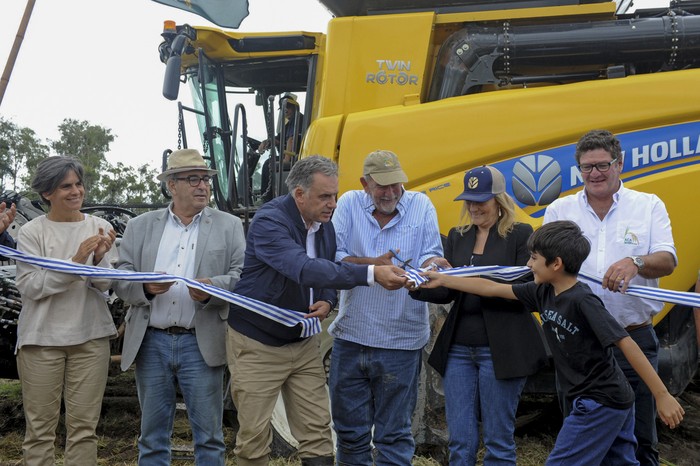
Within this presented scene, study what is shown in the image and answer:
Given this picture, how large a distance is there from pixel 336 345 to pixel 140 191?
78.6ft

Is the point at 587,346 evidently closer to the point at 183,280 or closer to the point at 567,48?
the point at 183,280

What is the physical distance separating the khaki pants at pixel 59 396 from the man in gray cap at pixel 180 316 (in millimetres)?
217

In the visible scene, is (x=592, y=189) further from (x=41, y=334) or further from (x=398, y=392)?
(x=41, y=334)

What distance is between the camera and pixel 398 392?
3.97 metres

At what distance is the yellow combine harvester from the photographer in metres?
5.23

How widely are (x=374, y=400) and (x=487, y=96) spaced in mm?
2413

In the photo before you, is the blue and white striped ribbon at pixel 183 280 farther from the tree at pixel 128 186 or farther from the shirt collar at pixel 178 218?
the tree at pixel 128 186

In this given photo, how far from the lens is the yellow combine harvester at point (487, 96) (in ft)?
17.2

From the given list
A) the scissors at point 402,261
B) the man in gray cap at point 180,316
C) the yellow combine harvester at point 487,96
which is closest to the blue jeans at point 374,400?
the scissors at point 402,261

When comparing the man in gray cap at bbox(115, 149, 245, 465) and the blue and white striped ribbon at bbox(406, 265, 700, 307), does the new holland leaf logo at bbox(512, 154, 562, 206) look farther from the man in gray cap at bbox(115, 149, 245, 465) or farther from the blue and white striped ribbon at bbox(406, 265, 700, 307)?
the man in gray cap at bbox(115, 149, 245, 465)

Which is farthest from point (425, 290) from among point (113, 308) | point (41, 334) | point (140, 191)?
point (140, 191)

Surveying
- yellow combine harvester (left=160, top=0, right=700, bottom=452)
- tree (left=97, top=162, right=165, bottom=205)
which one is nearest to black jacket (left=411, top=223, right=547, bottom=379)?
yellow combine harvester (left=160, top=0, right=700, bottom=452)

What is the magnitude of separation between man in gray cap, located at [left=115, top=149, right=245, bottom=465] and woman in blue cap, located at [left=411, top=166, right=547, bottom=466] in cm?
111

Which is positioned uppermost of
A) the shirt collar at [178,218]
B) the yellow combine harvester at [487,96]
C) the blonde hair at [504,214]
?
the yellow combine harvester at [487,96]
